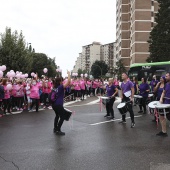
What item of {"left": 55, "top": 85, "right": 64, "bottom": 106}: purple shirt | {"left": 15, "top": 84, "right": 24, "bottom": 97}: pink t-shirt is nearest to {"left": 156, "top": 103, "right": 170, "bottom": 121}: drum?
{"left": 55, "top": 85, "right": 64, "bottom": 106}: purple shirt

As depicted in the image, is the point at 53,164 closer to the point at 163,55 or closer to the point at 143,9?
the point at 163,55

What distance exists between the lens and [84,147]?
22.4 ft

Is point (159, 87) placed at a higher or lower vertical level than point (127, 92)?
higher

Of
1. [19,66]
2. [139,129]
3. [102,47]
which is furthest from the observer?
[102,47]

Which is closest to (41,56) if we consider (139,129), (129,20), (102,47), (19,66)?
(129,20)

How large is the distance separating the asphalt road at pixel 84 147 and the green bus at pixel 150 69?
17390mm

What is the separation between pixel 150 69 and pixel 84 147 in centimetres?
2265

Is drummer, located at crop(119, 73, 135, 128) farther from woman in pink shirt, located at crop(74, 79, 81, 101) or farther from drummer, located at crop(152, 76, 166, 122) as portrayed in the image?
woman in pink shirt, located at crop(74, 79, 81, 101)

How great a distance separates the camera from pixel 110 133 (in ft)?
28.0

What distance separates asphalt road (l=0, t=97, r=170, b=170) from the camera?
5435 mm

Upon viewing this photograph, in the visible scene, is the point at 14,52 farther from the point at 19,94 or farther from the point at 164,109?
the point at 164,109

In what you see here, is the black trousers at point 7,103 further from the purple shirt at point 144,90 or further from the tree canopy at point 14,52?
the tree canopy at point 14,52

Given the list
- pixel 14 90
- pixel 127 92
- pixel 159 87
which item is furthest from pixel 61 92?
pixel 14 90

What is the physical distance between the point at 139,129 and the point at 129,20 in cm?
8295
